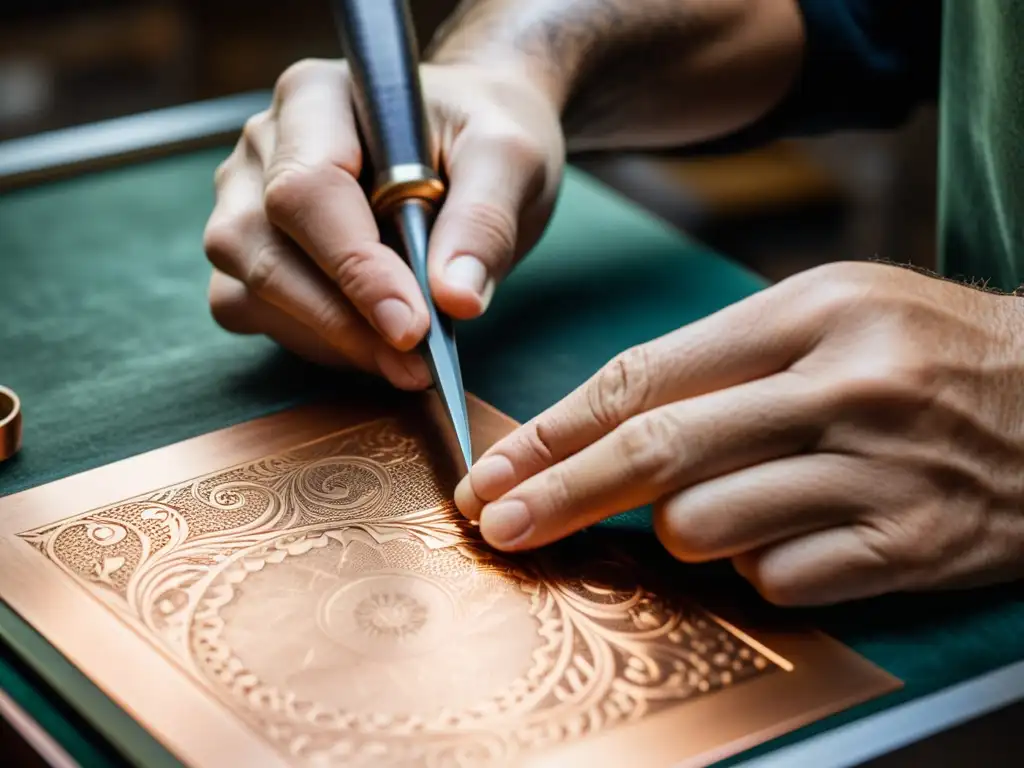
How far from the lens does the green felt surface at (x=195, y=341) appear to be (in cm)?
74

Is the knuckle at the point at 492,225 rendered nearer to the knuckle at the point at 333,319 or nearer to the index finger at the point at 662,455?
the knuckle at the point at 333,319

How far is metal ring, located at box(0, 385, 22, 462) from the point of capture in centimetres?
91

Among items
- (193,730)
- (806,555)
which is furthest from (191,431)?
(806,555)

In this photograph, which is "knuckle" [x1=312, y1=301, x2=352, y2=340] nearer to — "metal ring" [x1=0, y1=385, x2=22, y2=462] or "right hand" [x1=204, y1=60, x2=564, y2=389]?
"right hand" [x1=204, y1=60, x2=564, y2=389]

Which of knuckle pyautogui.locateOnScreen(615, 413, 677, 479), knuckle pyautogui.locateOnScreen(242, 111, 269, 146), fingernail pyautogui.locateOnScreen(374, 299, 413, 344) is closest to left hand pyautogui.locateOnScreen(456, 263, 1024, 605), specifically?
knuckle pyautogui.locateOnScreen(615, 413, 677, 479)

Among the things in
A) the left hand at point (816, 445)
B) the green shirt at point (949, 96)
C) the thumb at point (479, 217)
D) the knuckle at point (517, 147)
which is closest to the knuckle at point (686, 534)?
the left hand at point (816, 445)

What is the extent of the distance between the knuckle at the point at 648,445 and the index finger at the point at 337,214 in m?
0.20

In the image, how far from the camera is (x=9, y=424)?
909 millimetres

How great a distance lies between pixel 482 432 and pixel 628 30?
0.49 m

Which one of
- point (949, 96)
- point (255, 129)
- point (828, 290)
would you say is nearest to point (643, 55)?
point (949, 96)

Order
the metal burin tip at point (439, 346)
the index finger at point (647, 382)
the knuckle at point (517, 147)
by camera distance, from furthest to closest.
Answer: the knuckle at point (517, 147) < the metal burin tip at point (439, 346) < the index finger at point (647, 382)

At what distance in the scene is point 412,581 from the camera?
30.0 inches

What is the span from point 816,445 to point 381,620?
0.26 metres

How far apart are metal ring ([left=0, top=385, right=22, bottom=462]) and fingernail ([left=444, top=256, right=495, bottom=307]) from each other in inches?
12.1
